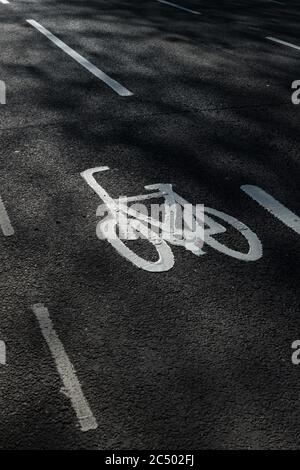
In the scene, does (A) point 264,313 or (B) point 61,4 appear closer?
(A) point 264,313

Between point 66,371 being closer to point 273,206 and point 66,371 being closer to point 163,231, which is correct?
point 163,231

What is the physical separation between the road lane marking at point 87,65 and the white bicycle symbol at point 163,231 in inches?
130

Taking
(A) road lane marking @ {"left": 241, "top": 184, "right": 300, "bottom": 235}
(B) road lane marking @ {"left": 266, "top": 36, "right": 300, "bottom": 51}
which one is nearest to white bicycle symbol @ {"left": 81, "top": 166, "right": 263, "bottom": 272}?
(A) road lane marking @ {"left": 241, "top": 184, "right": 300, "bottom": 235}

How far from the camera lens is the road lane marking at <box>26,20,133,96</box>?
29.0ft

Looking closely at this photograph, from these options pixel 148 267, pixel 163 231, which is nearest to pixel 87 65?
pixel 163 231

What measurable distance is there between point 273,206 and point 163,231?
1.06 metres

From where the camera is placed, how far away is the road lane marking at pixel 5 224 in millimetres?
5180

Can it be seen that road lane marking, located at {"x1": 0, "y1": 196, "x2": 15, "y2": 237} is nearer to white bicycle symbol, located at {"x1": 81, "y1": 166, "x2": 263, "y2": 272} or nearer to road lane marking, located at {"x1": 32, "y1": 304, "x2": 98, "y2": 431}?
white bicycle symbol, located at {"x1": 81, "y1": 166, "x2": 263, "y2": 272}

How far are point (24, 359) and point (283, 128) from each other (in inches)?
187

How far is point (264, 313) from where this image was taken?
4.25 meters

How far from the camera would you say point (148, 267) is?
4.76 metres

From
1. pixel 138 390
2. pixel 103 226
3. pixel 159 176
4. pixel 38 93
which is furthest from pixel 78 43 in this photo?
pixel 138 390
